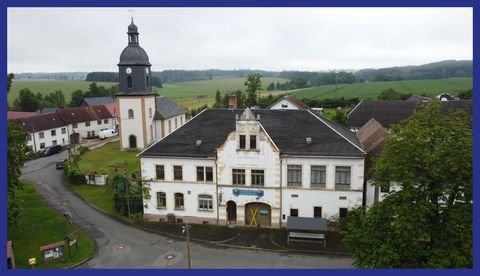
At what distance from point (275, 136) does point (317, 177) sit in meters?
4.44

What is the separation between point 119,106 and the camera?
56.2m

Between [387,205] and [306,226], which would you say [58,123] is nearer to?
[306,226]

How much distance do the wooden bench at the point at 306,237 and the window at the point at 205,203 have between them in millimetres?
6774

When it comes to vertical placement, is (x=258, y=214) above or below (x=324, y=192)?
below

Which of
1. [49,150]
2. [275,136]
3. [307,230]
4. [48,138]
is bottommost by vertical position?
[307,230]

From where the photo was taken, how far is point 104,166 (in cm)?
4884

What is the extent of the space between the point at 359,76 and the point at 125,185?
17724 cm

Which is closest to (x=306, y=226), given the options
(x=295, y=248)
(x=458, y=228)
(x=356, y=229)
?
(x=295, y=248)

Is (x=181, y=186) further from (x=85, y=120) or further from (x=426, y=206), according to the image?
(x=85, y=120)

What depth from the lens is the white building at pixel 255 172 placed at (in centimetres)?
2856

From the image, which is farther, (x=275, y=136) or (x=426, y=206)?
(x=275, y=136)

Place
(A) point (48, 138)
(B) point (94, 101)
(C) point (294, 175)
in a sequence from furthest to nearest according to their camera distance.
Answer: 1. (B) point (94, 101)
2. (A) point (48, 138)
3. (C) point (294, 175)

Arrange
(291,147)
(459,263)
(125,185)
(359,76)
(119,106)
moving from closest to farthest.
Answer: (459,263) → (291,147) → (125,185) → (119,106) → (359,76)

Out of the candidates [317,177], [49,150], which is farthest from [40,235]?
[49,150]
